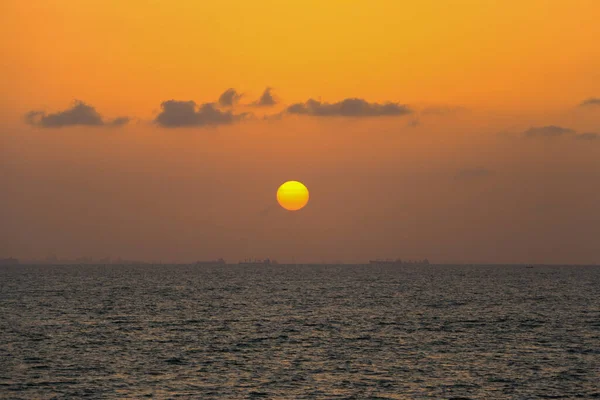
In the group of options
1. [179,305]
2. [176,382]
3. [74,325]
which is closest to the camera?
[176,382]

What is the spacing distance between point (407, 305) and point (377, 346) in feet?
212

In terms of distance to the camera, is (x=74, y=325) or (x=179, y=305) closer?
(x=74, y=325)

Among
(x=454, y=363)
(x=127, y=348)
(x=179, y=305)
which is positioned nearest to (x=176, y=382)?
(x=127, y=348)

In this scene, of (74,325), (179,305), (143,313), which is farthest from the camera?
(179,305)

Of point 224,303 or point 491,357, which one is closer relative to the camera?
point 491,357

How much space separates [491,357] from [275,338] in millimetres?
28423

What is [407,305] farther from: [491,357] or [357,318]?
[491,357]

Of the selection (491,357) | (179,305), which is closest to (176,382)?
(491,357)

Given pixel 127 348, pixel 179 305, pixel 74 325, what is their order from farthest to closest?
pixel 179 305, pixel 74 325, pixel 127 348

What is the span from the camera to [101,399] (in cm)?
5575

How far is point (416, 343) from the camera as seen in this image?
286 feet

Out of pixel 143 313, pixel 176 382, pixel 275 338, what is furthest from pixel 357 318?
pixel 176 382

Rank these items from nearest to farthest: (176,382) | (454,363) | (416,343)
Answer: (176,382) → (454,363) → (416,343)

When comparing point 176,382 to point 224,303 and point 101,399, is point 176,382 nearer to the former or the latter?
point 101,399
